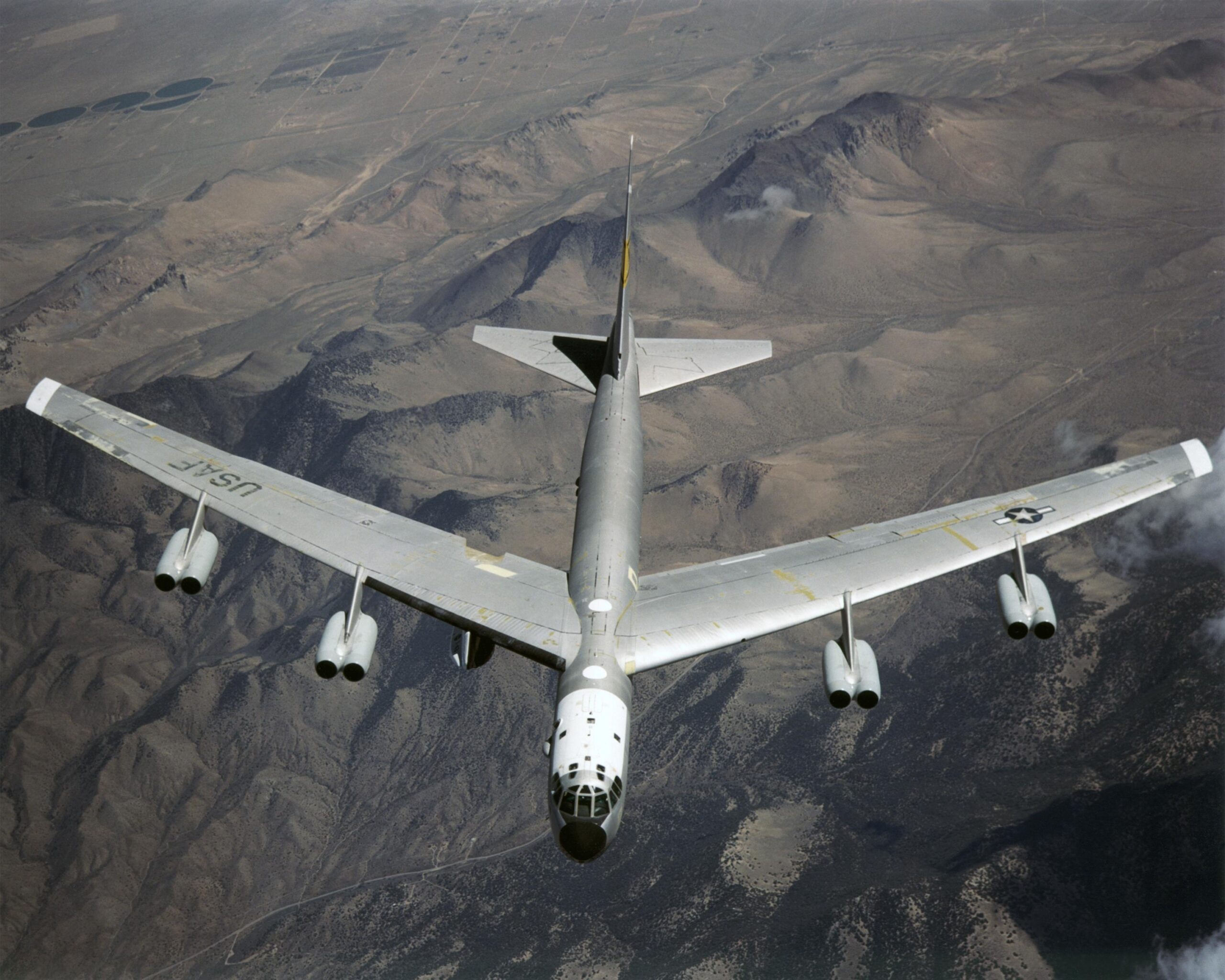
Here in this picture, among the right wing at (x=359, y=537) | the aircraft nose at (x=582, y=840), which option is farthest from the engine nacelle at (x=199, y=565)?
the aircraft nose at (x=582, y=840)

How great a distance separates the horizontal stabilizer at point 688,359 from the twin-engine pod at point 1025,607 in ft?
68.2

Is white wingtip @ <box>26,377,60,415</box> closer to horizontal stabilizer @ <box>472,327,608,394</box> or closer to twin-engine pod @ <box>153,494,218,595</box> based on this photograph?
twin-engine pod @ <box>153,494,218,595</box>

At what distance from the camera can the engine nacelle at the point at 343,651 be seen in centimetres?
4428

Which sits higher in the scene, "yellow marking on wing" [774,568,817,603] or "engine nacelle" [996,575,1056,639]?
"yellow marking on wing" [774,568,817,603]

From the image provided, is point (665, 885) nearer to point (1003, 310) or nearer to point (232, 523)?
point (232, 523)

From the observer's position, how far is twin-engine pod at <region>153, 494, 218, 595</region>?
49500 millimetres

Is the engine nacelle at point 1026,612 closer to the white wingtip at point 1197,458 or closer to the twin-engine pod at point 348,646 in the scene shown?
the white wingtip at point 1197,458

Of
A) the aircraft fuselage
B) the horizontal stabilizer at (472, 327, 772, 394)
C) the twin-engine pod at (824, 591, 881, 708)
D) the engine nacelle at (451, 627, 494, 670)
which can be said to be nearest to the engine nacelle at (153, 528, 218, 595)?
the engine nacelle at (451, 627, 494, 670)

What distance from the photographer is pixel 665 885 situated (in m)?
75.8

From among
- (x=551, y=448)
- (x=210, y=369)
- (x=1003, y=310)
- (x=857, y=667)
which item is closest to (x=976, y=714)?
(x=857, y=667)

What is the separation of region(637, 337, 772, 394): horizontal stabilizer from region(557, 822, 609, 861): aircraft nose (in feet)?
104

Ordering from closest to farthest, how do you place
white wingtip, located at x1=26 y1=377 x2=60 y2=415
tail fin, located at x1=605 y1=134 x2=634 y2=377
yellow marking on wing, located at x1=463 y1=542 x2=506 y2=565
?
1. yellow marking on wing, located at x1=463 y1=542 x2=506 y2=565
2. white wingtip, located at x1=26 y1=377 x2=60 y2=415
3. tail fin, located at x1=605 y1=134 x2=634 y2=377

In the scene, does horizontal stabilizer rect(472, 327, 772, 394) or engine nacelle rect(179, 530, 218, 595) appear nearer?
engine nacelle rect(179, 530, 218, 595)

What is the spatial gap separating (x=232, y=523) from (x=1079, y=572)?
9623 centimetres
